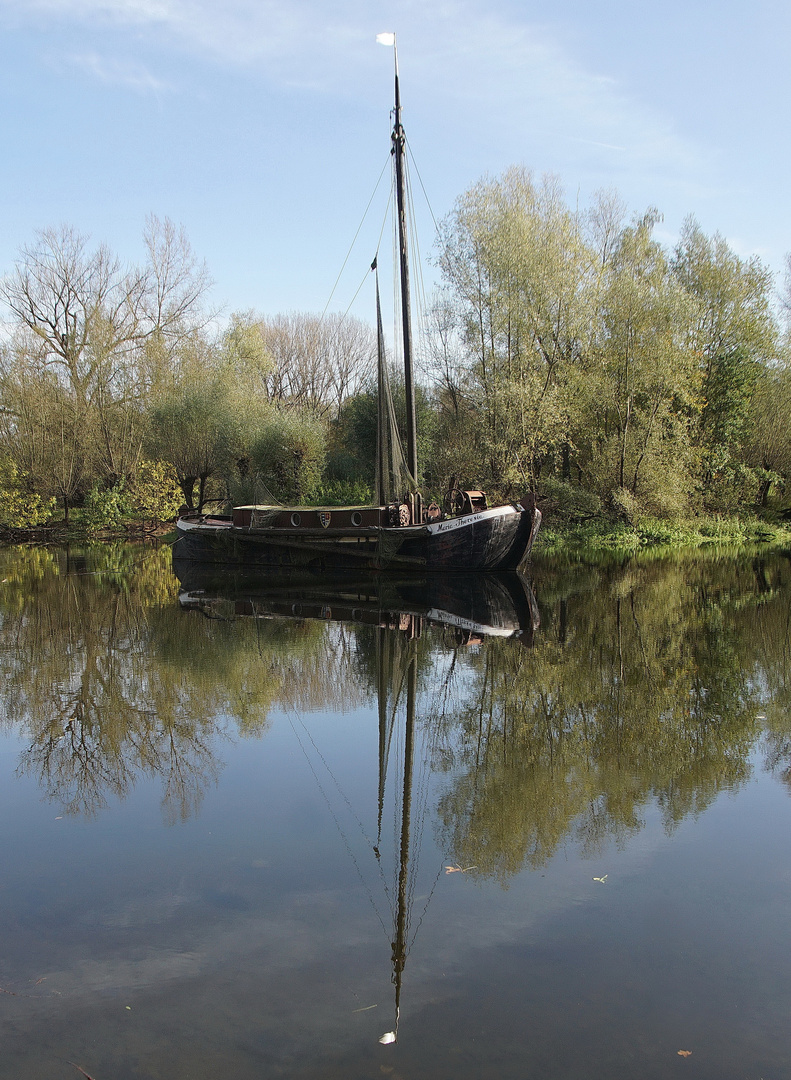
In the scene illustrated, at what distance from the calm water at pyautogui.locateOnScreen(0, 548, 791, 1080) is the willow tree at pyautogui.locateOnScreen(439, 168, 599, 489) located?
1839 cm

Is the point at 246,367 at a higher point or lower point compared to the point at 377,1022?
higher

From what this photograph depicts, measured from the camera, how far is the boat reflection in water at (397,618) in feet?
15.1

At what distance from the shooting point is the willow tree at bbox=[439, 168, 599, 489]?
1083 inches

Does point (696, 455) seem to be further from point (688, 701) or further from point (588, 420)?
point (688, 701)

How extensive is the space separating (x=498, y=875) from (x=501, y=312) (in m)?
25.9

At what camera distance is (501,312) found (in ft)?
92.3

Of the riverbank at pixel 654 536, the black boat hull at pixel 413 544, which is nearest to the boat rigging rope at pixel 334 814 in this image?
the black boat hull at pixel 413 544

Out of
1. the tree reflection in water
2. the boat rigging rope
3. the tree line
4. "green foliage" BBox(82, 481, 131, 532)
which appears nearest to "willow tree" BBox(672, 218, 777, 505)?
the tree line

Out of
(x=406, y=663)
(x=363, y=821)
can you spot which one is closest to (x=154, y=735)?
(x=363, y=821)

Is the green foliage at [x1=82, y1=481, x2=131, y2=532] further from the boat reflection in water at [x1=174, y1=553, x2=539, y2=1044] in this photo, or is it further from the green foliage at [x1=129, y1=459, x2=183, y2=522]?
the boat reflection in water at [x1=174, y1=553, x2=539, y2=1044]

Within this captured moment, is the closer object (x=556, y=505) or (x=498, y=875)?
(x=498, y=875)

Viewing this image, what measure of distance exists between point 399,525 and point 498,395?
31.2 feet

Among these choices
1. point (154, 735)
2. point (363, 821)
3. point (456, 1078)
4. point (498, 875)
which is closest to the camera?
point (456, 1078)

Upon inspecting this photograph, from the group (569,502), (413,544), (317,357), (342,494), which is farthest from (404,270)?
(317,357)
